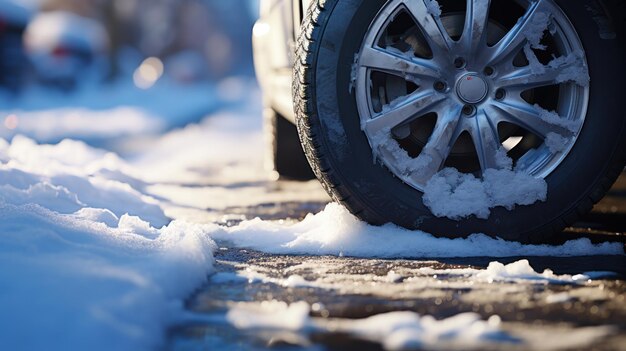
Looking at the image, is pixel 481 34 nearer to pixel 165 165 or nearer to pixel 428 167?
pixel 428 167

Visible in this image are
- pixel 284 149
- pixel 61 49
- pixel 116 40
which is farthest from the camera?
pixel 116 40

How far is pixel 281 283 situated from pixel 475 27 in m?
1.29

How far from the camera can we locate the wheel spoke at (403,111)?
10.9 ft

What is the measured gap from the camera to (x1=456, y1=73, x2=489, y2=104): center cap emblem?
334cm

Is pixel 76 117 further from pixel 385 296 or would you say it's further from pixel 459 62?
pixel 385 296

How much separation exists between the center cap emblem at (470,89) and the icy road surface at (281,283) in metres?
0.55

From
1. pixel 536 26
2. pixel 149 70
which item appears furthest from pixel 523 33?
pixel 149 70

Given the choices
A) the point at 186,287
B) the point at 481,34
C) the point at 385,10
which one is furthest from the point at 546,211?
the point at 186,287

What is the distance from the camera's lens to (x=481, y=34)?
10.9 feet

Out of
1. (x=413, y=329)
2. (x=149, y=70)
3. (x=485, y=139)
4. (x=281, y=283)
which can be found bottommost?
(x=413, y=329)

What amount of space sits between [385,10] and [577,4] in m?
0.73

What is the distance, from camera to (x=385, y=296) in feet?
8.46

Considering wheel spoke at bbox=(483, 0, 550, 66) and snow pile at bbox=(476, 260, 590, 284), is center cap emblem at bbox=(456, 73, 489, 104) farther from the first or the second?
snow pile at bbox=(476, 260, 590, 284)

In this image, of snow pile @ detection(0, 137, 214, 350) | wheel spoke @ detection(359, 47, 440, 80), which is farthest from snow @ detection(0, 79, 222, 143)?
wheel spoke @ detection(359, 47, 440, 80)
